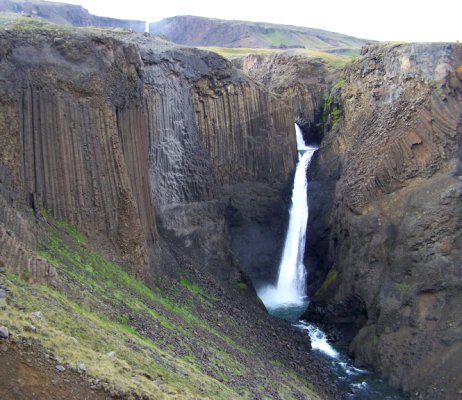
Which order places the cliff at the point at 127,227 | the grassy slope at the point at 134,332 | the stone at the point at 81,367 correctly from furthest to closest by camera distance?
1. the cliff at the point at 127,227
2. the grassy slope at the point at 134,332
3. the stone at the point at 81,367

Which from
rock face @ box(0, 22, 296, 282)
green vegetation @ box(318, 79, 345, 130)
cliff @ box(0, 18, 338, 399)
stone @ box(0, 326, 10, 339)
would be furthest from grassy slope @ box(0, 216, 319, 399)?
green vegetation @ box(318, 79, 345, 130)

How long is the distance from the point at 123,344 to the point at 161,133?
67.1ft

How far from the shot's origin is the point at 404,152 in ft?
117

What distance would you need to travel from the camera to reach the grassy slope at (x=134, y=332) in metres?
13.7

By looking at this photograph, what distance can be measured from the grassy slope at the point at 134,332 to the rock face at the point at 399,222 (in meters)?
6.87

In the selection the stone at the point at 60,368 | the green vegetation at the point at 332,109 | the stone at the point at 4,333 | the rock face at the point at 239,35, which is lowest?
the stone at the point at 60,368

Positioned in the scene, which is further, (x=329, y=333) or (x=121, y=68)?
(x=329, y=333)

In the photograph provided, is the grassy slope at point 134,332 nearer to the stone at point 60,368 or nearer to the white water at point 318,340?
the stone at point 60,368

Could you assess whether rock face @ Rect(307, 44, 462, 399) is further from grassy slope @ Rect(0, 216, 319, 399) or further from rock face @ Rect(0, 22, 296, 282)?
grassy slope @ Rect(0, 216, 319, 399)

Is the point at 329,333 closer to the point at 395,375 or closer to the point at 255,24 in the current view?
the point at 395,375

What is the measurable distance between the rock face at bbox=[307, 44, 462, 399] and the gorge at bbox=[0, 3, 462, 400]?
0.11m

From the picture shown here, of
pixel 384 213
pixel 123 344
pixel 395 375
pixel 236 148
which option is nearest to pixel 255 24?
pixel 236 148

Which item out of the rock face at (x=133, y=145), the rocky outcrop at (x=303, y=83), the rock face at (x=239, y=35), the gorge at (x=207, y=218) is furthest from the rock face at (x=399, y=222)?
the rock face at (x=239, y=35)

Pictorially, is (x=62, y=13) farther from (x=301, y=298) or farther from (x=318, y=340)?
(x=318, y=340)
